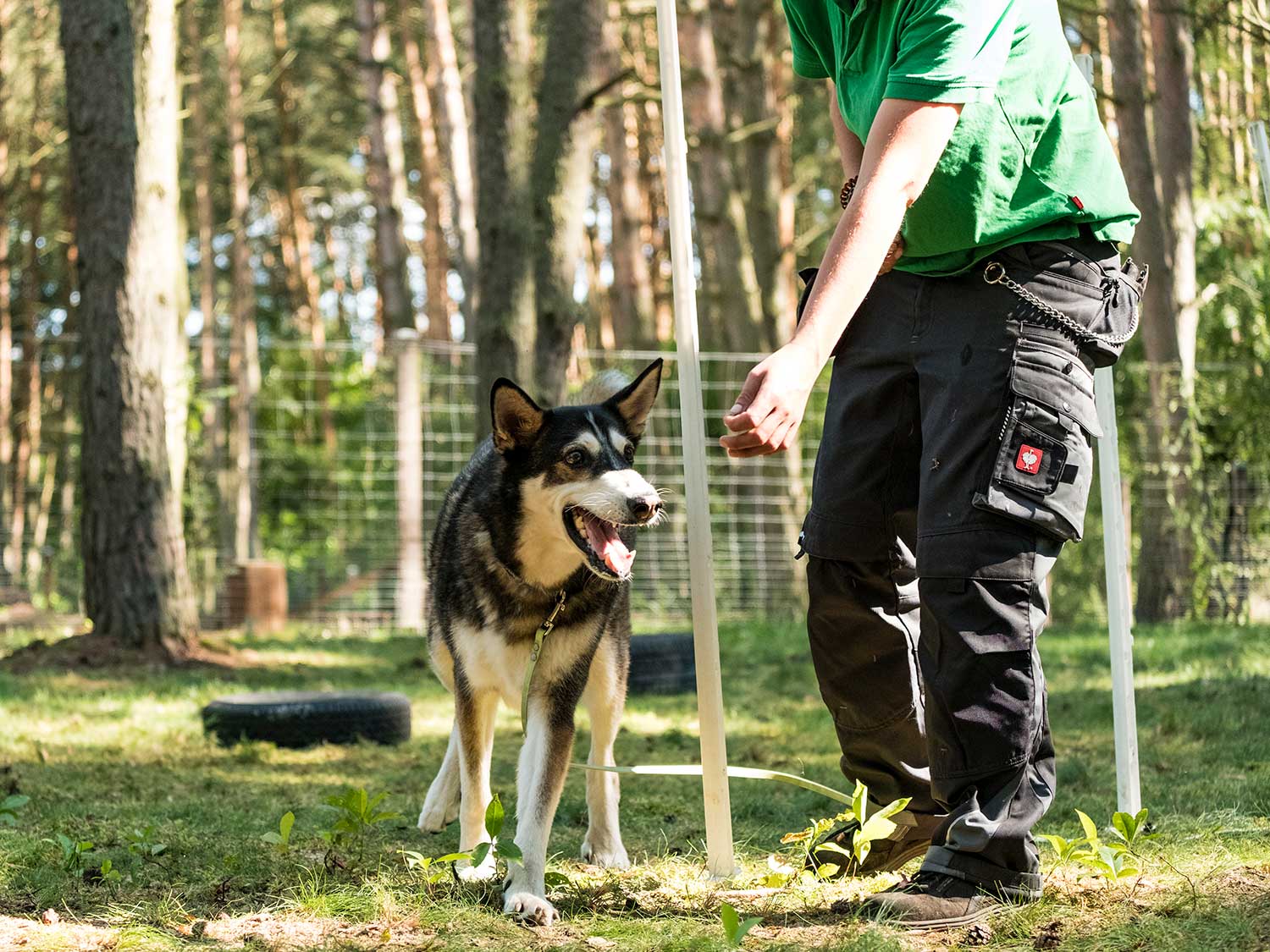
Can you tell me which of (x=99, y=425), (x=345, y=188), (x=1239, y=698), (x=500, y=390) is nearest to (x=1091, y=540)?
(x=1239, y=698)

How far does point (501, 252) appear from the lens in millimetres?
8867

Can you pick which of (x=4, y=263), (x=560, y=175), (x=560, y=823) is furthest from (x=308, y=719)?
(x=4, y=263)

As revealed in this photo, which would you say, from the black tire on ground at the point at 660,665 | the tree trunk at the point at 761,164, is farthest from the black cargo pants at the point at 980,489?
the tree trunk at the point at 761,164

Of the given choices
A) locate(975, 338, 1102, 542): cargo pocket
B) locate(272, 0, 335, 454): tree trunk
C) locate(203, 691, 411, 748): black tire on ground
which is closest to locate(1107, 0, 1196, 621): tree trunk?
locate(203, 691, 411, 748): black tire on ground

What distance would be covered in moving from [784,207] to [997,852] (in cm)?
1784

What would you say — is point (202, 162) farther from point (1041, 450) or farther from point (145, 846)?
point (1041, 450)

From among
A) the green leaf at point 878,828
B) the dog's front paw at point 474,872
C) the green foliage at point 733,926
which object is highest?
the green leaf at point 878,828

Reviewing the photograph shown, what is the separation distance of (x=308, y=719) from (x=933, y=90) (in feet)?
14.2

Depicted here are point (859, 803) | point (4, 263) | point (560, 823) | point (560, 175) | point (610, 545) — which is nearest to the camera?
point (859, 803)

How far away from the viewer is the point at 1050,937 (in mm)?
2691

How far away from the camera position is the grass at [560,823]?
2809 millimetres

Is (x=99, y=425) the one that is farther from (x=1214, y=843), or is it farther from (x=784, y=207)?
(x=784, y=207)

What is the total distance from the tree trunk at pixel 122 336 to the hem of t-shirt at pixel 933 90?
7066 millimetres

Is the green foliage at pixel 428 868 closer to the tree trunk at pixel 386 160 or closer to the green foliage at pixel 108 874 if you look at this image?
the green foliage at pixel 108 874
